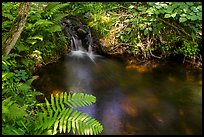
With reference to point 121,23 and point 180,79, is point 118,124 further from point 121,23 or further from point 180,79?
point 121,23

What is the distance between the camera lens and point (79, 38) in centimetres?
752

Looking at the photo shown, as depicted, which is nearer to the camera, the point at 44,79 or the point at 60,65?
the point at 44,79

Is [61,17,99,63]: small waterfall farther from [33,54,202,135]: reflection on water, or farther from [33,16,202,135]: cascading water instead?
[33,54,202,135]: reflection on water

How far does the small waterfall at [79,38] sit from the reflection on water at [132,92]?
1.03 ft

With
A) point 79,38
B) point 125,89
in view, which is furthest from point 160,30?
point 79,38

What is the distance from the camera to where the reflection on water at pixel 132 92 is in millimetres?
4734

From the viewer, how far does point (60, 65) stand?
22.0 ft

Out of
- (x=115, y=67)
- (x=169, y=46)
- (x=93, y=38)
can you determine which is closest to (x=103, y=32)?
(x=93, y=38)

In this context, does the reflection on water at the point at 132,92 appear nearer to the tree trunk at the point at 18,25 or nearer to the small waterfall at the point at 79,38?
the small waterfall at the point at 79,38

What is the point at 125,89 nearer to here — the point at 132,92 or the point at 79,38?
the point at 132,92

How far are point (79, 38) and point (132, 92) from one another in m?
2.55

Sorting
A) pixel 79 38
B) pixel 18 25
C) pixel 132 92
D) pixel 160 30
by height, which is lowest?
pixel 132 92

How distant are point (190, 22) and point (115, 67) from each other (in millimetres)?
2170

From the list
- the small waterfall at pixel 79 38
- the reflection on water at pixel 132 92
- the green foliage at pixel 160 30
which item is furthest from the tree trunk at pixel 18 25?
the green foliage at pixel 160 30
